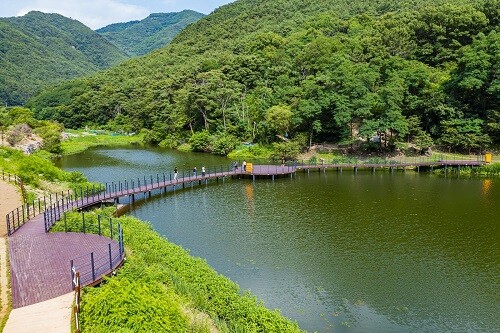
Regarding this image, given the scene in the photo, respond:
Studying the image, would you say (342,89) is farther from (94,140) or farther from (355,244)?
(94,140)

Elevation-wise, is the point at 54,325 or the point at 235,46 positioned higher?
the point at 235,46

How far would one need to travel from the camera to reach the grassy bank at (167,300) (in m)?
12.2

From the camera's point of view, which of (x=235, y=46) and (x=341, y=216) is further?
(x=235, y=46)

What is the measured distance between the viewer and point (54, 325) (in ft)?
40.9

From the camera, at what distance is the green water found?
1730 cm

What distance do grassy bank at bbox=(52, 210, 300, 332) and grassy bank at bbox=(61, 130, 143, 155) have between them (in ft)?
188

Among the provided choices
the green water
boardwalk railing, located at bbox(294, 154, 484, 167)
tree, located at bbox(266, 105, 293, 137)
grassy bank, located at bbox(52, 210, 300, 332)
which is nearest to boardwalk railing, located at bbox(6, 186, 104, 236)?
the green water


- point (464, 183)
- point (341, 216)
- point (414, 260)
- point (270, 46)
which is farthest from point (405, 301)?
point (270, 46)

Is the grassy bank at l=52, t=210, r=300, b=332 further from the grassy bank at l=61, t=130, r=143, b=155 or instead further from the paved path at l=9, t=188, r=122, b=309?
the grassy bank at l=61, t=130, r=143, b=155

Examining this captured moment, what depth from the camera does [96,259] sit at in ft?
58.1

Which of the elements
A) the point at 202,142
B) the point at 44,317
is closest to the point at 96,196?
the point at 44,317

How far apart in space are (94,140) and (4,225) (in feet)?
200

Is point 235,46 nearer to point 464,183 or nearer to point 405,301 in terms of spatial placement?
point 464,183

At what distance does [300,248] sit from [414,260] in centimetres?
579
